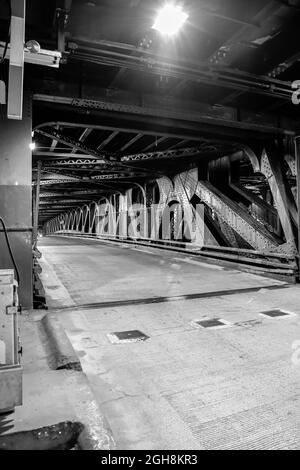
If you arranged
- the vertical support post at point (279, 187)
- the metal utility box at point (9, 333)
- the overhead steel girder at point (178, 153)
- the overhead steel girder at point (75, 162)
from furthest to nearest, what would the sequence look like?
the overhead steel girder at point (75, 162)
the overhead steel girder at point (178, 153)
the vertical support post at point (279, 187)
the metal utility box at point (9, 333)

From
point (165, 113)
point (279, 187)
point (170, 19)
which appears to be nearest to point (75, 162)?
point (165, 113)

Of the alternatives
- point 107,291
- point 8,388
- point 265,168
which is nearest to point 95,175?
point 265,168

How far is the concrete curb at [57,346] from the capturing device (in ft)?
9.95

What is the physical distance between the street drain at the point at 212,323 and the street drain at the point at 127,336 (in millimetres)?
809

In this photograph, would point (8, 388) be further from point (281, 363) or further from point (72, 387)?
point (281, 363)

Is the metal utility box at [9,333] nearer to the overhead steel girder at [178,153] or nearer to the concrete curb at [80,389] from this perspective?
the concrete curb at [80,389]

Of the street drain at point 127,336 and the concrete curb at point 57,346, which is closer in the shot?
the concrete curb at point 57,346

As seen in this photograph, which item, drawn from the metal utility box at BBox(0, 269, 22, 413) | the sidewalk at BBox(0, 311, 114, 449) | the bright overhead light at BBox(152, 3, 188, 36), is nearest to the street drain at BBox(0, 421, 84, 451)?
the sidewalk at BBox(0, 311, 114, 449)

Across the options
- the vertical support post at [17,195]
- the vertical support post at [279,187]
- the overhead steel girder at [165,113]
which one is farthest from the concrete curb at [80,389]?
the vertical support post at [279,187]

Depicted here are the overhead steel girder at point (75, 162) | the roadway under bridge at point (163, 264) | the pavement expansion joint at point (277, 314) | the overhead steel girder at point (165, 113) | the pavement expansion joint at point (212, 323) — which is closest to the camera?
the roadway under bridge at point (163, 264)

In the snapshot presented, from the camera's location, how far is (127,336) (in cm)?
391

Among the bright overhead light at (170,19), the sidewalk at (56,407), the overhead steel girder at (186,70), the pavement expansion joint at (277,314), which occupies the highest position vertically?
the bright overhead light at (170,19)

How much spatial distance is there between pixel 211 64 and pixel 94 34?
6.28 feet

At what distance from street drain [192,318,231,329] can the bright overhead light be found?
4.03 metres
